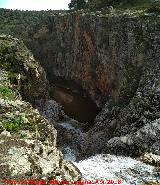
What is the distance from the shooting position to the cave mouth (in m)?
62.7

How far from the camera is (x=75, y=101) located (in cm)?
7081

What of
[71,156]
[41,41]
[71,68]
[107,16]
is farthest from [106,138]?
[41,41]

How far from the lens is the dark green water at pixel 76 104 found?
62669 millimetres

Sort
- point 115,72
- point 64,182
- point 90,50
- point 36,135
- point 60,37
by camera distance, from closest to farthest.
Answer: point 64,182
point 36,135
point 115,72
point 90,50
point 60,37

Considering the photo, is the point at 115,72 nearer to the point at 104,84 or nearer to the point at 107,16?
the point at 104,84

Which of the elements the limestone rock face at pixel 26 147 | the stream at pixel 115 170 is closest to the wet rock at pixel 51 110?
the stream at pixel 115 170

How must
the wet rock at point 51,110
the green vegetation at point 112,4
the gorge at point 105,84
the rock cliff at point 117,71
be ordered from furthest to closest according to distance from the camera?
the green vegetation at point 112,4 < the wet rock at point 51,110 < the rock cliff at point 117,71 < the gorge at point 105,84

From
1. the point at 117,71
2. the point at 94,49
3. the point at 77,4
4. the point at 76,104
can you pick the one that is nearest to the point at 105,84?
the point at 117,71

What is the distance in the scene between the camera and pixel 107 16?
60000mm

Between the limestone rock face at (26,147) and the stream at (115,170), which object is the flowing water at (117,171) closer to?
the stream at (115,170)

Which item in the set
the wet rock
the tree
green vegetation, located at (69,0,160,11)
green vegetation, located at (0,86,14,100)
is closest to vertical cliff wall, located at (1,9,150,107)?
the wet rock

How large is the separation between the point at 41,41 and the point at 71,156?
47.4m

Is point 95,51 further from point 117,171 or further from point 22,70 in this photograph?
point 117,171

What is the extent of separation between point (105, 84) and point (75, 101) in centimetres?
1247
